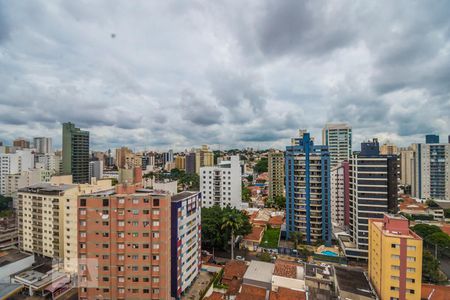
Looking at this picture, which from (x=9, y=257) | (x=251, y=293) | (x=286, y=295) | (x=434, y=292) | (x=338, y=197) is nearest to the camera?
(x=286, y=295)

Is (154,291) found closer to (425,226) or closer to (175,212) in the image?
(175,212)

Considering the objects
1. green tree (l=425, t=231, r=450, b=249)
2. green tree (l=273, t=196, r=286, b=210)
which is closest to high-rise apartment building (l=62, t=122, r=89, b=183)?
green tree (l=273, t=196, r=286, b=210)

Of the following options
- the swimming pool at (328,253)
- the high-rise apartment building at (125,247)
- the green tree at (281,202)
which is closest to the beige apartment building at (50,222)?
the high-rise apartment building at (125,247)

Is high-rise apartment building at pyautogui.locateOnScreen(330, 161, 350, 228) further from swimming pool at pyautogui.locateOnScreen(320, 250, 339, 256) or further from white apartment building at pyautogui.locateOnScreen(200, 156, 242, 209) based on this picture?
white apartment building at pyautogui.locateOnScreen(200, 156, 242, 209)

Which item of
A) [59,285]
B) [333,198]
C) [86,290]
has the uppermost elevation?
[333,198]

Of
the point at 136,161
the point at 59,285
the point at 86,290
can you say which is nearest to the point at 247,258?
the point at 86,290

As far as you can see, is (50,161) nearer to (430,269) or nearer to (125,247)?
(125,247)

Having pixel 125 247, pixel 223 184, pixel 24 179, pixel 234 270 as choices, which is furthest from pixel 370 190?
pixel 24 179
